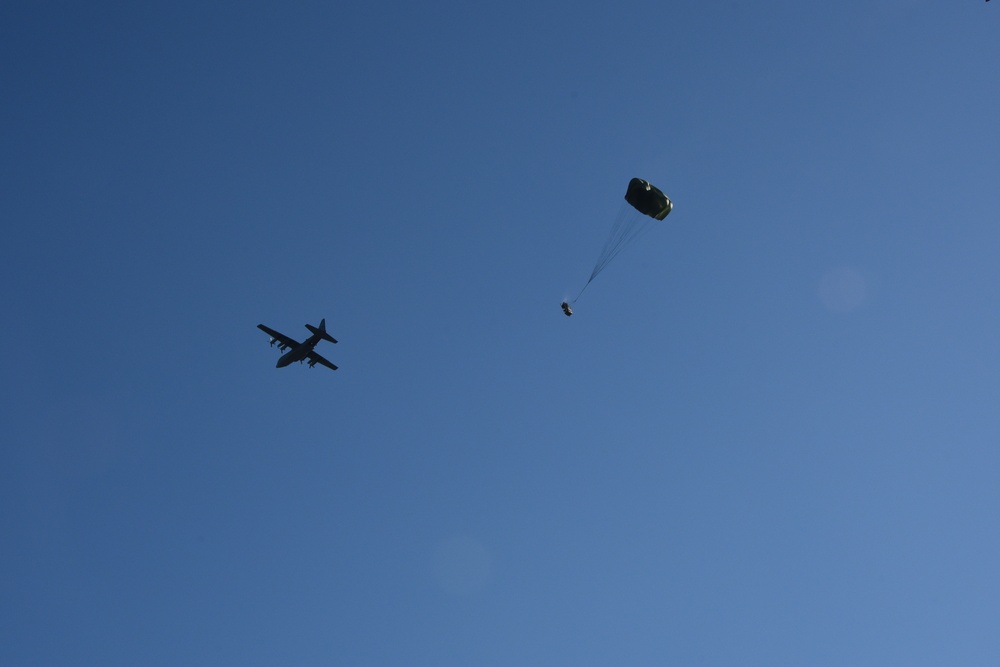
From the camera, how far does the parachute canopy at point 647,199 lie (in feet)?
155

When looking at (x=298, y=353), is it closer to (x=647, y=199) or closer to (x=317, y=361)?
(x=317, y=361)

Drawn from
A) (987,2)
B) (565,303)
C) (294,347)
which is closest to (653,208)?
(565,303)

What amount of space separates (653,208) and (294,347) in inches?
1337

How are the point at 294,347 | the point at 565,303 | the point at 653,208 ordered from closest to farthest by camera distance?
the point at 653,208 < the point at 565,303 < the point at 294,347

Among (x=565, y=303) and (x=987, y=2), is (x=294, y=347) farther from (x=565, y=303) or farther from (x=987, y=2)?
(x=987, y=2)

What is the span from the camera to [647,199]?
155 ft

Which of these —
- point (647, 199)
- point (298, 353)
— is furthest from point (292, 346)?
point (647, 199)

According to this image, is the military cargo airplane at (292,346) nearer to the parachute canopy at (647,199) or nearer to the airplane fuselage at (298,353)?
the airplane fuselage at (298,353)

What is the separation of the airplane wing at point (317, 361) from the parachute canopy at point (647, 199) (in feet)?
107

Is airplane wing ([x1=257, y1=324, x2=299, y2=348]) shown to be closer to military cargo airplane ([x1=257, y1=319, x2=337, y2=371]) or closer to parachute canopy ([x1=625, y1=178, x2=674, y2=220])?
military cargo airplane ([x1=257, y1=319, x2=337, y2=371])

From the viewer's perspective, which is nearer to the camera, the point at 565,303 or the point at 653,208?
the point at 653,208

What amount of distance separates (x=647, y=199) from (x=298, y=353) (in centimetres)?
3359

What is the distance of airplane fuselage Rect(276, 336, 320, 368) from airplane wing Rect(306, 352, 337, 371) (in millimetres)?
739

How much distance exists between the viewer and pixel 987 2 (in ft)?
140
